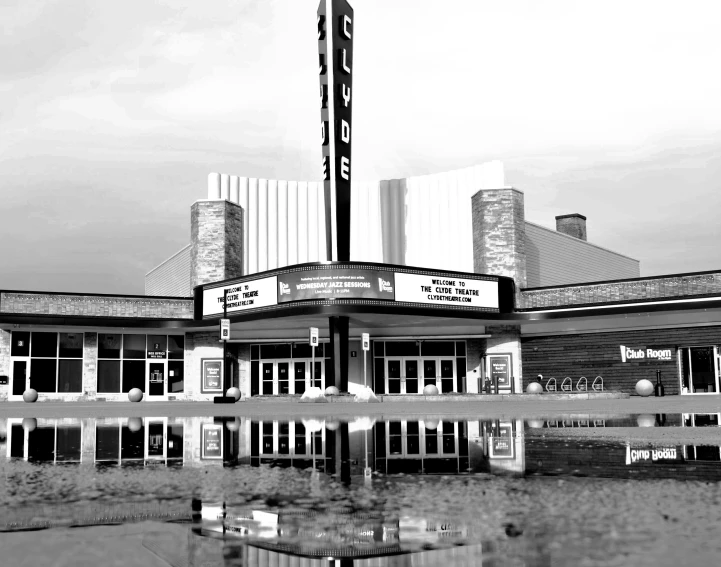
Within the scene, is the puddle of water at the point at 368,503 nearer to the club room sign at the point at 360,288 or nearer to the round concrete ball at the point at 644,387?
the club room sign at the point at 360,288

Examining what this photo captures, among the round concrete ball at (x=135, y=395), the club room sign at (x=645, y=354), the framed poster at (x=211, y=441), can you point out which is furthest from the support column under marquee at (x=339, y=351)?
the framed poster at (x=211, y=441)

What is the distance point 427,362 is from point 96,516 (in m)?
37.2

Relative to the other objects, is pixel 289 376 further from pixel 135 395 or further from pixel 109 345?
pixel 109 345

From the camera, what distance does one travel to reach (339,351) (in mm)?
35125

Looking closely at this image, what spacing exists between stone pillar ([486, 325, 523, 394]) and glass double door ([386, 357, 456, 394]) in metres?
2.74

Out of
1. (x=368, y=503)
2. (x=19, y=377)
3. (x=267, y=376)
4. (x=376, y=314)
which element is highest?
(x=376, y=314)

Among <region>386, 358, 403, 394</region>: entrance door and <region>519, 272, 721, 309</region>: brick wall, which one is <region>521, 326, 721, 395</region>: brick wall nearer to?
<region>519, 272, 721, 309</region>: brick wall

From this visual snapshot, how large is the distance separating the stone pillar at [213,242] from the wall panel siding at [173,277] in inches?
95.9

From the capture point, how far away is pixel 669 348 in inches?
1470

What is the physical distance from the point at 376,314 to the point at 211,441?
24.0 m

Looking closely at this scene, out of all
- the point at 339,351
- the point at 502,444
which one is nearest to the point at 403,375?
the point at 339,351

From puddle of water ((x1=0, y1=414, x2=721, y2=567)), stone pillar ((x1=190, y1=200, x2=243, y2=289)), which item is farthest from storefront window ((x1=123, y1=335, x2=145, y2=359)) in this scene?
puddle of water ((x1=0, y1=414, x2=721, y2=567))

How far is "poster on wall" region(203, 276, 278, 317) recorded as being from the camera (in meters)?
35.2

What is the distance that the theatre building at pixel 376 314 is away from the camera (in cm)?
3541
